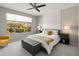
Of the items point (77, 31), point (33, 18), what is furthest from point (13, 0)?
point (33, 18)

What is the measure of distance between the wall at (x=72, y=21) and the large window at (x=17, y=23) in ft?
11.6

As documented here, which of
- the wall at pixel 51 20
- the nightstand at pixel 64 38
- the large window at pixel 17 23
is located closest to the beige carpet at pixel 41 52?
the nightstand at pixel 64 38

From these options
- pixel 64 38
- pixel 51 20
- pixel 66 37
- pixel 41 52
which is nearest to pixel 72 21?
pixel 66 37

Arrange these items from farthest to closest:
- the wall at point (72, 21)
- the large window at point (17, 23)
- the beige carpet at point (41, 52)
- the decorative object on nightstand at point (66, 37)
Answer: the large window at point (17, 23) < the decorative object on nightstand at point (66, 37) < the wall at point (72, 21) < the beige carpet at point (41, 52)

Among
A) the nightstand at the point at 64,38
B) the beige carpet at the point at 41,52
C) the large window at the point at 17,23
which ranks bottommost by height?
the beige carpet at the point at 41,52

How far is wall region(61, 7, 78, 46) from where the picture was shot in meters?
3.80

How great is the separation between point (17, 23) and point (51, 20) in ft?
10.0

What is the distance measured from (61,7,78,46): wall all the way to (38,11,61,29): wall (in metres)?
0.60

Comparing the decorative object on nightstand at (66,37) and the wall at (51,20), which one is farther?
the wall at (51,20)

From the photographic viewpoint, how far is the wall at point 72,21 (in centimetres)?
380

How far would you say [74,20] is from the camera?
387 cm

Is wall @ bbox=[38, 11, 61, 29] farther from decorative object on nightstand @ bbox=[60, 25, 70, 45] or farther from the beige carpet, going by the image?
the beige carpet

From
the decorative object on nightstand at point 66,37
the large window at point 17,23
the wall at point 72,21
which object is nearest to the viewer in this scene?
the wall at point 72,21

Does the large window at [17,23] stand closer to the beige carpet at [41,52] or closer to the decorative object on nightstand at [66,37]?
the beige carpet at [41,52]
